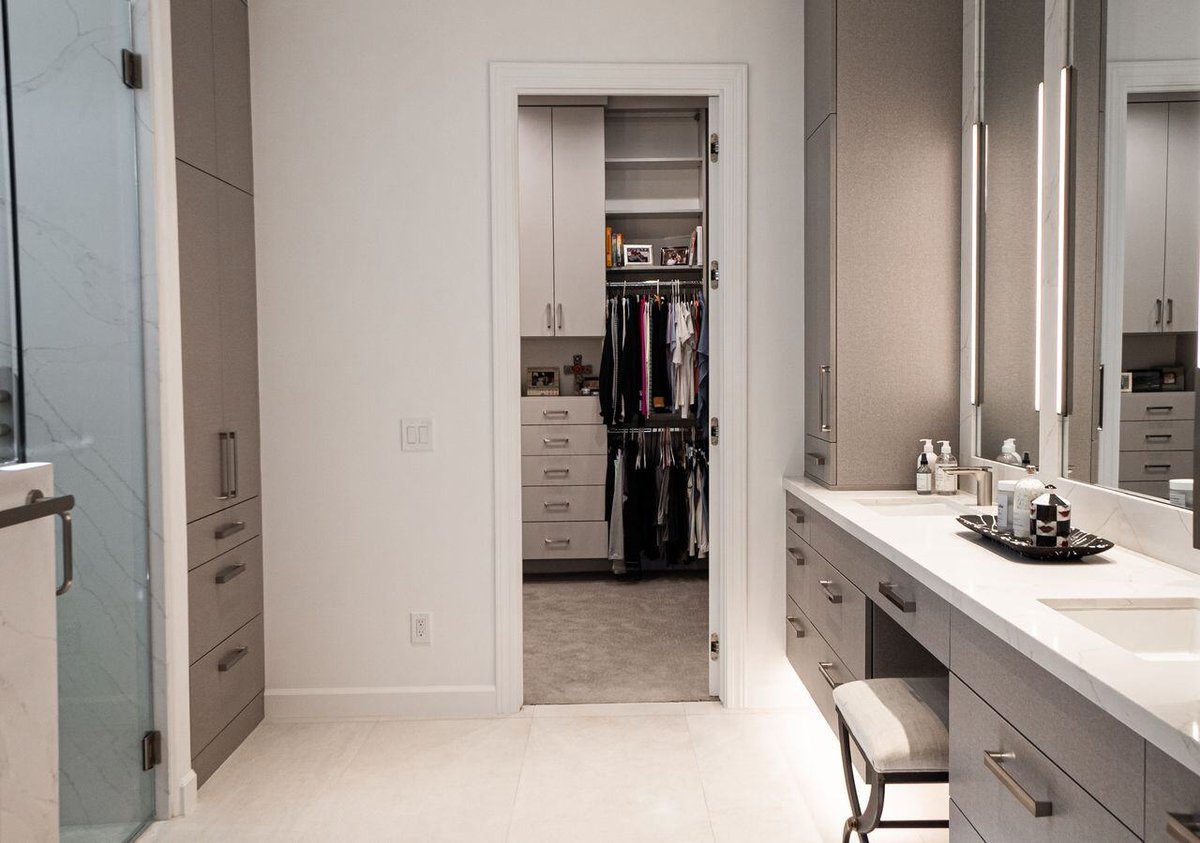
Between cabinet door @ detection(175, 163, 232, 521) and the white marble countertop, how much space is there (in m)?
1.86

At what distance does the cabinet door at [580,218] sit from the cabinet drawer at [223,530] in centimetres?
251

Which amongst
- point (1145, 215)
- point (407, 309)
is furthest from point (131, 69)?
point (1145, 215)

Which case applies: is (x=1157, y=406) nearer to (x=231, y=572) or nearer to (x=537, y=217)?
(x=231, y=572)

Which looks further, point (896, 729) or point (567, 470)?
point (567, 470)

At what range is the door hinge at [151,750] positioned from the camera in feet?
7.57

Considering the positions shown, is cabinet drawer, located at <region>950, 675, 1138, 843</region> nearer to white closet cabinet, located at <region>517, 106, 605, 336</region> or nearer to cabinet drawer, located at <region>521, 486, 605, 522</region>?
cabinet drawer, located at <region>521, 486, 605, 522</region>

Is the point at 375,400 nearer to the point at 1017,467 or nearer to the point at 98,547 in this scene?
the point at 98,547

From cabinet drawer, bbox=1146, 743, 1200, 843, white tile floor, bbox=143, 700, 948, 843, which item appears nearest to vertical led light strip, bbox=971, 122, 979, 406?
white tile floor, bbox=143, 700, 948, 843

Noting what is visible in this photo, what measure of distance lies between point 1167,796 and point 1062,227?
156 centimetres

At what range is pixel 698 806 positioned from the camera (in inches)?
95.6

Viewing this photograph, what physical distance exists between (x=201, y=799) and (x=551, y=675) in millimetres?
1403

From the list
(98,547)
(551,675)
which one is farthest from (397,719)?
(98,547)

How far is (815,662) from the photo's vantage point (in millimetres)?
2678

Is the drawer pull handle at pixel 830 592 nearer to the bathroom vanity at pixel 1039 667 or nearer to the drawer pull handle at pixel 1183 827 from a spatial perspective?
the bathroom vanity at pixel 1039 667
